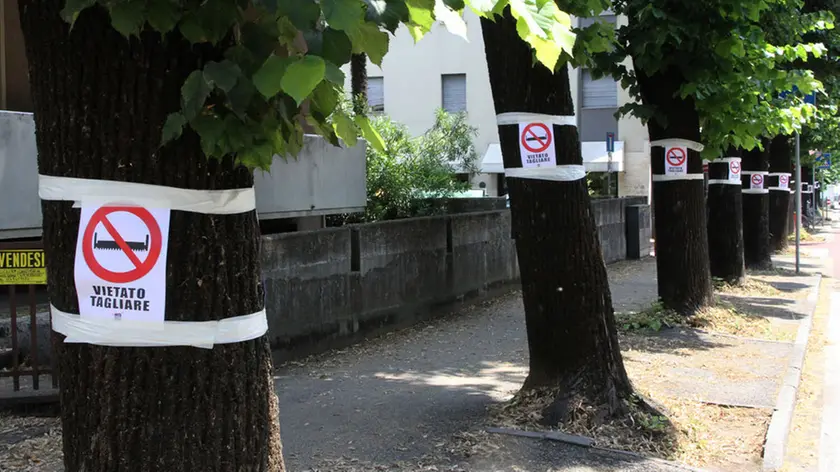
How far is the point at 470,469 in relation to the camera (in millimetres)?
4754

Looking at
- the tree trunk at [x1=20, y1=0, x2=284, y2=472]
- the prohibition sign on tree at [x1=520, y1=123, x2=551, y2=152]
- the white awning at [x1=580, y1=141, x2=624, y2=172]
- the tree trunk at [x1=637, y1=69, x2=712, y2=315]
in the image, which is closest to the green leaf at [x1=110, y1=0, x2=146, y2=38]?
the tree trunk at [x1=20, y1=0, x2=284, y2=472]

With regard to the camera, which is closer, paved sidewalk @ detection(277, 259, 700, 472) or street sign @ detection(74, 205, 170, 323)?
street sign @ detection(74, 205, 170, 323)

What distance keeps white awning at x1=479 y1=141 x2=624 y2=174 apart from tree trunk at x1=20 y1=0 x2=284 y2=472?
25.4 meters

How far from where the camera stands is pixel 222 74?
225cm

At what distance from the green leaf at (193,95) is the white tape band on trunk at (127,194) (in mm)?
348

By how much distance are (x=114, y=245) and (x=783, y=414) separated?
5768 mm

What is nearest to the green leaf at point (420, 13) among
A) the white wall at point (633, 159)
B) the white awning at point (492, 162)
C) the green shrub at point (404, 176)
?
the green shrub at point (404, 176)

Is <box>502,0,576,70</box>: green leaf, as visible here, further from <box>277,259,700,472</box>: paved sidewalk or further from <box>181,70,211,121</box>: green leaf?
<box>277,259,700,472</box>: paved sidewalk

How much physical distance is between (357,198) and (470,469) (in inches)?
289

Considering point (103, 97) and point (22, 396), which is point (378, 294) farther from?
point (103, 97)

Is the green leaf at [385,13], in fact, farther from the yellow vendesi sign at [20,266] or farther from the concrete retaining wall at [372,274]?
the concrete retaining wall at [372,274]

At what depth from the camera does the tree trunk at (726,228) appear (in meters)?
13.7

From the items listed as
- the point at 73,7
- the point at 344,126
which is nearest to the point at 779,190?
the point at 344,126

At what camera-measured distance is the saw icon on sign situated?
8.07ft
